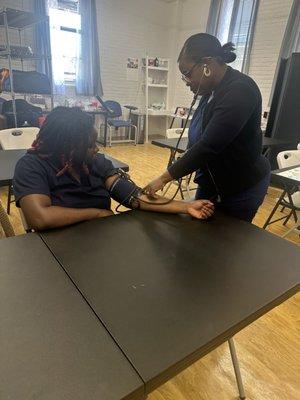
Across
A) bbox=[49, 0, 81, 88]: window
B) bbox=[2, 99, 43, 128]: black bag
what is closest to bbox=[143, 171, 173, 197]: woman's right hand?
bbox=[2, 99, 43, 128]: black bag

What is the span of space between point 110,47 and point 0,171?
5196mm

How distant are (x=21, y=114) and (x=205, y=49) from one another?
3517 mm

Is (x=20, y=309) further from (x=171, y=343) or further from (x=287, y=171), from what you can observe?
(x=287, y=171)

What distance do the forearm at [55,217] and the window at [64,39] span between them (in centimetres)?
514

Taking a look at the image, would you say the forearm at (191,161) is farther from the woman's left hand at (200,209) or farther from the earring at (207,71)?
the earring at (207,71)

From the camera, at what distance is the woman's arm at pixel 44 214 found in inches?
38.7

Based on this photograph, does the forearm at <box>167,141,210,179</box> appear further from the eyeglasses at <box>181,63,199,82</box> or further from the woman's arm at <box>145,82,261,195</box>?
the eyeglasses at <box>181,63,199,82</box>

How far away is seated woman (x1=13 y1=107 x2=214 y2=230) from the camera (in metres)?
1.02

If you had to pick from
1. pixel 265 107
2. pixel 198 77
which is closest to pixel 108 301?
pixel 198 77

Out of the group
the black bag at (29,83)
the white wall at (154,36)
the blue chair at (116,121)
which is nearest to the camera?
the black bag at (29,83)

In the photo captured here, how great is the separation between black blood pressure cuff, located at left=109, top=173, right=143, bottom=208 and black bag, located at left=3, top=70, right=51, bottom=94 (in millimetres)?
3568

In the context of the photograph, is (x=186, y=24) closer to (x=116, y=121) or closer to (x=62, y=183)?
(x=116, y=121)

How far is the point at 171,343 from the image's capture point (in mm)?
571

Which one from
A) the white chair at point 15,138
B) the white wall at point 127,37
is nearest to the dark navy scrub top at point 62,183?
the white chair at point 15,138
